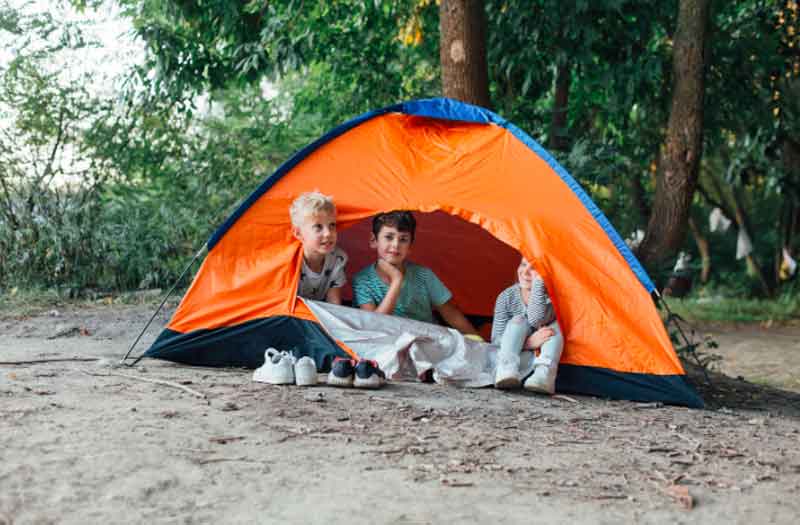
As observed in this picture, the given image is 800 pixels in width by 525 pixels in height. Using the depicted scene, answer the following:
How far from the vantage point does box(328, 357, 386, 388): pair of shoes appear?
4.03 m

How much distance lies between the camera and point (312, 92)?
30.5 feet

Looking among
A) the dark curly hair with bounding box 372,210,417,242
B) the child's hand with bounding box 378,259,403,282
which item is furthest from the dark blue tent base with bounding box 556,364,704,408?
the dark curly hair with bounding box 372,210,417,242

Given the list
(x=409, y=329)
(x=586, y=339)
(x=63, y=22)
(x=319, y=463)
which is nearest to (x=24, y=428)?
(x=319, y=463)

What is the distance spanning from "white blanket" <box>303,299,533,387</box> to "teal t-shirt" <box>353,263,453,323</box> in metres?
0.27

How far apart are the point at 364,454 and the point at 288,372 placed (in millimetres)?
1167

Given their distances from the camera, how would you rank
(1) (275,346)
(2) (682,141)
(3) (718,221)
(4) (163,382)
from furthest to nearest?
(3) (718,221) < (2) (682,141) < (1) (275,346) < (4) (163,382)

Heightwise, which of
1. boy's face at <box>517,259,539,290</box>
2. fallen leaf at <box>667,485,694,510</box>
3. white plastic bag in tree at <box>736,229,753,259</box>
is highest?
white plastic bag in tree at <box>736,229,753,259</box>

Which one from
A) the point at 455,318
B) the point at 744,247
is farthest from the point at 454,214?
the point at 744,247

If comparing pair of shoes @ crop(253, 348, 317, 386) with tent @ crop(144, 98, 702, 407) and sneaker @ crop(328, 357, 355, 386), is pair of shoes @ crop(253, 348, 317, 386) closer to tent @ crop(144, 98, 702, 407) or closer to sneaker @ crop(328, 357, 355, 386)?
sneaker @ crop(328, 357, 355, 386)

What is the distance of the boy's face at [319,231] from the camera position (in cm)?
443

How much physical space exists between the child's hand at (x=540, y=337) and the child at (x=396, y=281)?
0.73 metres

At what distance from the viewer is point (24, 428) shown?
3.08m

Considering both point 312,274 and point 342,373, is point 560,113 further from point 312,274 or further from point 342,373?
point 342,373

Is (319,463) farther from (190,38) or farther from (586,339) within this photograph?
(190,38)
